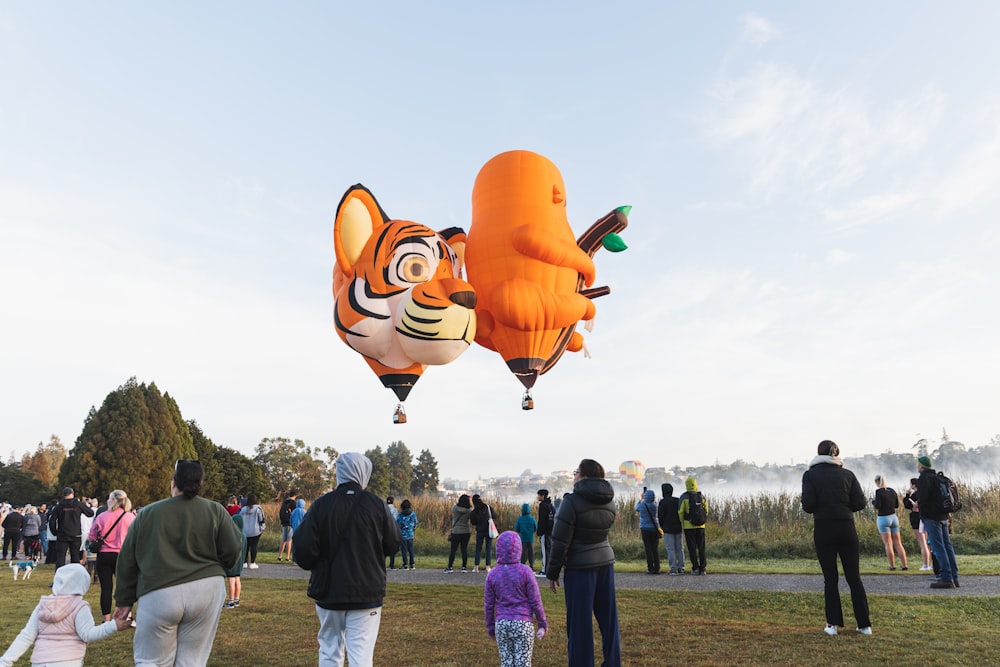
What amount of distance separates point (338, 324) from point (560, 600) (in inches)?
224

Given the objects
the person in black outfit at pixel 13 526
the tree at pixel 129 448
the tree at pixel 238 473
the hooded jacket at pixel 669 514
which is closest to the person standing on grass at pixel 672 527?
the hooded jacket at pixel 669 514

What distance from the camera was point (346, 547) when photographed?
4.35 meters

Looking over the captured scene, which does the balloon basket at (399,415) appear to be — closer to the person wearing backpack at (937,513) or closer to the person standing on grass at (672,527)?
the person standing on grass at (672,527)

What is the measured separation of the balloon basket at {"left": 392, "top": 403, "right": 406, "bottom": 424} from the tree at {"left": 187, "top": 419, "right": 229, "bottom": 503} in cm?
2704

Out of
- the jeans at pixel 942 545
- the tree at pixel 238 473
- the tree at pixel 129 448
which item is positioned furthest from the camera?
the tree at pixel 238 473

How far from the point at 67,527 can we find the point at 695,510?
1016 cm

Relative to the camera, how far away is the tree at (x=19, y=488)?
162ft

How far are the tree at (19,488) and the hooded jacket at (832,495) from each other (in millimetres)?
53645

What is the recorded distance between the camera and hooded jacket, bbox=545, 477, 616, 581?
16.8 ft

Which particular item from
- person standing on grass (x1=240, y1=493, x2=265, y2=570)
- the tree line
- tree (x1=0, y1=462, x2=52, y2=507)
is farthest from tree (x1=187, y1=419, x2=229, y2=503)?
person standing on grass (x1=240, y1=493, x2=265, y2=570)

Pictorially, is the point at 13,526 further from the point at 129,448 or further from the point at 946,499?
the point at 946,499

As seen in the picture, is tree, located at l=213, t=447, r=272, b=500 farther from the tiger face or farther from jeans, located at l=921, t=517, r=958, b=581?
jeans, located at l=921, t=517, r=958, b=581

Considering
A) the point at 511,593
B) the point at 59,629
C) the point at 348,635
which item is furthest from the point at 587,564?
the point at 59,629

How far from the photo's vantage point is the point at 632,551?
1609 cm
